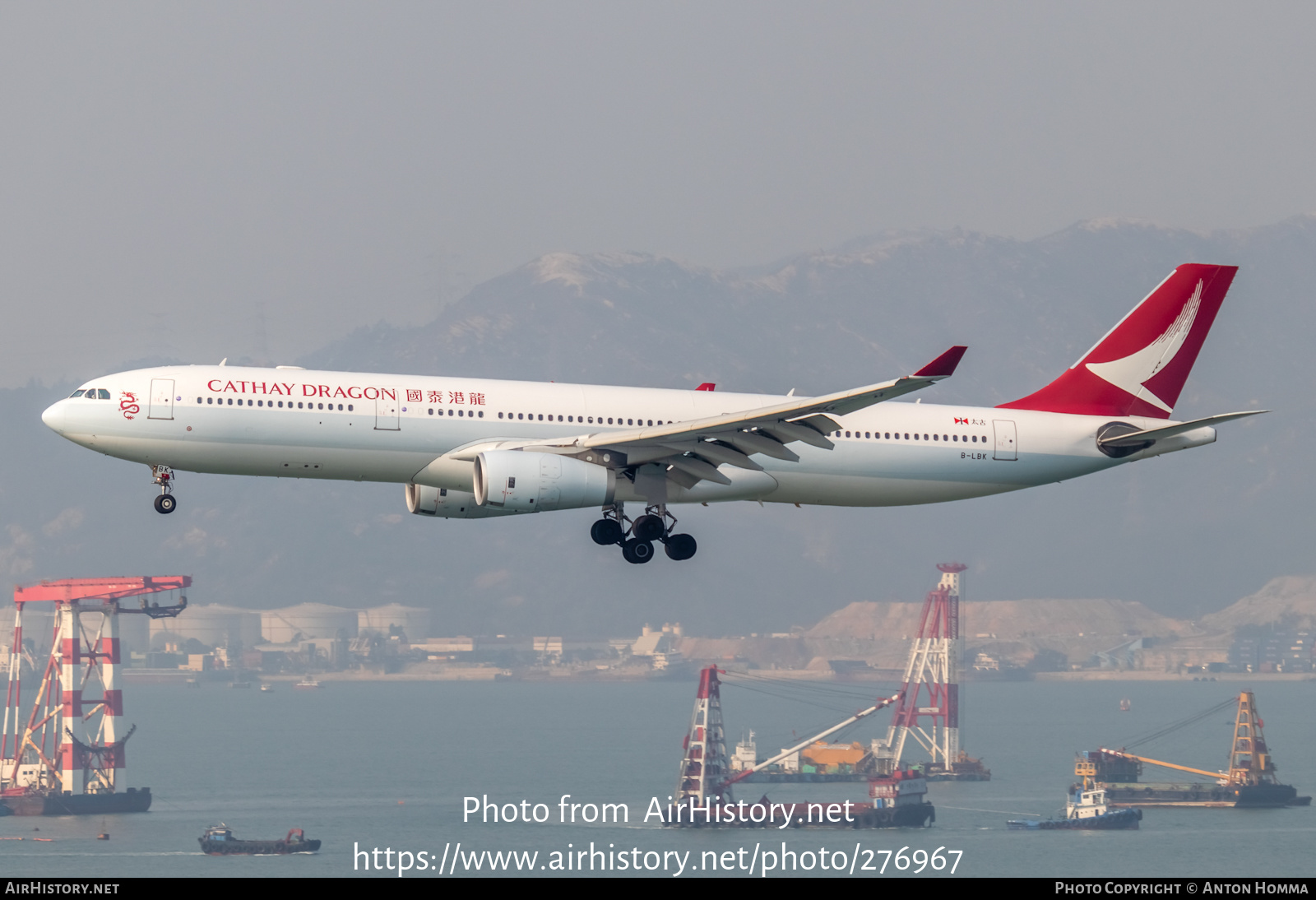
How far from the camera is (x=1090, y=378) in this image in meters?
59.3

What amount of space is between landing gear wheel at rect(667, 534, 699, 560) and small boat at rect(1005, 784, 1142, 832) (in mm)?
115558

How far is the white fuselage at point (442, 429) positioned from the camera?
161 ft

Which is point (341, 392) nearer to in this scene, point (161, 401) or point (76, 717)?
point (161, 401)

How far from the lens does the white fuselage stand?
161 ft

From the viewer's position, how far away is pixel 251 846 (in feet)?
482

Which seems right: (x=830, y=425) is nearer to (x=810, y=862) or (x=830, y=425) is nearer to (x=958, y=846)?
(x=810, y=862)

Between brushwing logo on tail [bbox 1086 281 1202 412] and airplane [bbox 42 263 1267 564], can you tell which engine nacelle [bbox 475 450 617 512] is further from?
brushwing logo on tail [bbox 1086 281 1202 412]

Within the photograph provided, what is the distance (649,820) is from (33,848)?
5654 cm

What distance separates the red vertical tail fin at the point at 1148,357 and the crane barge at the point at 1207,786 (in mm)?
113906

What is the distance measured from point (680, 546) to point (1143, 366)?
1814cm

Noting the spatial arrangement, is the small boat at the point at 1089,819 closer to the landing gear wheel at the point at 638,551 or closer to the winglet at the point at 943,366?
the landing gear wheel at the point at 638,551

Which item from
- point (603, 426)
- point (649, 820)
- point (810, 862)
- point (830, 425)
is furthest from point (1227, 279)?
point (649, 820)

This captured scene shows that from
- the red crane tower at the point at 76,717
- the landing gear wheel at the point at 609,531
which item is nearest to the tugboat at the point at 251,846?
the red crane tower at the point at 76,717
